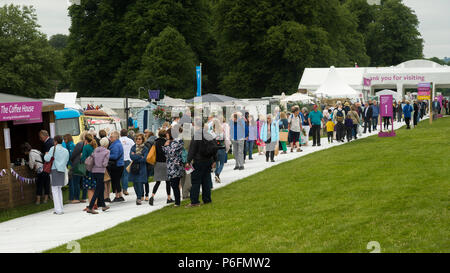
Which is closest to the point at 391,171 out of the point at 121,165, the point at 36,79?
the point at 121,165

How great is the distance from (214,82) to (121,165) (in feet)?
169

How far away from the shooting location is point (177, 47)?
56781mm

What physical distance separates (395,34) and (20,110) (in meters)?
76.3

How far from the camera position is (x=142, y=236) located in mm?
11031

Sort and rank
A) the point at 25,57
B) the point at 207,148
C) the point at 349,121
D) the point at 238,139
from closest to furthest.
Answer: the point at 207,148
the point at 238,139
the point at 349,121
the point at 25,57

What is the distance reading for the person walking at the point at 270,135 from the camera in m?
22.8

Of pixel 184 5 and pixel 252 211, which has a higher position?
pixel 184 5

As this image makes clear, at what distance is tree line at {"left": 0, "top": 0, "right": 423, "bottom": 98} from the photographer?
56.8 meters

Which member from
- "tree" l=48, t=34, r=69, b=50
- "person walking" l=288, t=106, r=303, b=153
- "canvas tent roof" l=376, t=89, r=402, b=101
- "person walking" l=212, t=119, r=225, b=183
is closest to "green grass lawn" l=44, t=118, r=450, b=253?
"person walking" l=212, t=119, r=225, b=183

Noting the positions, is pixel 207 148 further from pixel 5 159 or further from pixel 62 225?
pixel 5 159

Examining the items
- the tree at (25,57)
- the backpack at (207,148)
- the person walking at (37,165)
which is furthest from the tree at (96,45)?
the backpack at (207,148)

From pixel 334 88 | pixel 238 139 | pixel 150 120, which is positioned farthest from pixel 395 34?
pixel 238 139

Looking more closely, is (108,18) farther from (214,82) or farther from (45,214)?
(45,214)
